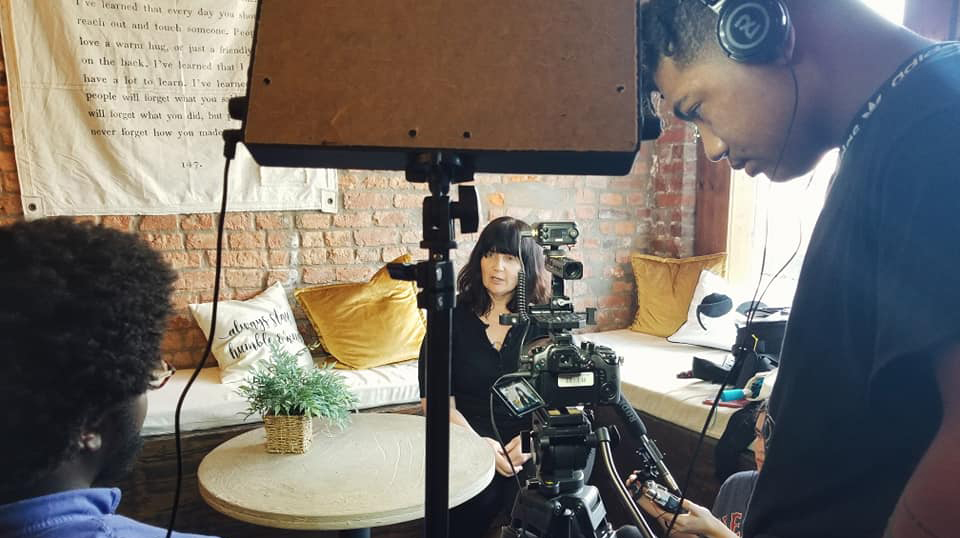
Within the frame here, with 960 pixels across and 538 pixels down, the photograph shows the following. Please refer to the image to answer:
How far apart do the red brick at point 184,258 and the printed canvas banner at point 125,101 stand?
0.57ft

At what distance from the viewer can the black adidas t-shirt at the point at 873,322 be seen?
46cm

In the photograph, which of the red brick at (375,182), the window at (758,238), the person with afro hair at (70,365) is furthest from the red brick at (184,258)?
the window at (758,238)

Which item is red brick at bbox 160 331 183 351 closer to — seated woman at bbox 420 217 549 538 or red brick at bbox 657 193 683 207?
seated woman at bbox 420 217 549 538

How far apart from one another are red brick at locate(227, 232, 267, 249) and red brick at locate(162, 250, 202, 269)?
0.14 meters

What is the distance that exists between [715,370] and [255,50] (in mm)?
2127

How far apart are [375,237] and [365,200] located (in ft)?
0.58

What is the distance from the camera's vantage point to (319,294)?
2734 mm

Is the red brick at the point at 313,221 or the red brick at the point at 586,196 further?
the red brick at the point at 586,196

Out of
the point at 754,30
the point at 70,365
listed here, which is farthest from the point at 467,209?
the point at 70,365

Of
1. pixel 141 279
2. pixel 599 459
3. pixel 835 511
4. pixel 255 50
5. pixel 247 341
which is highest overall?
pixel 255 50

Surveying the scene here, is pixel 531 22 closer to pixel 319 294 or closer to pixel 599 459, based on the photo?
pixel 599 459

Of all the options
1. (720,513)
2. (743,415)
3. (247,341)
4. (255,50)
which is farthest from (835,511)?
(247,341)

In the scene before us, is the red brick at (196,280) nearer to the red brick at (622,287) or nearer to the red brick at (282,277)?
the red brick at (282,277)

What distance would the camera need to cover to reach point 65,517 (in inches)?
26.7
